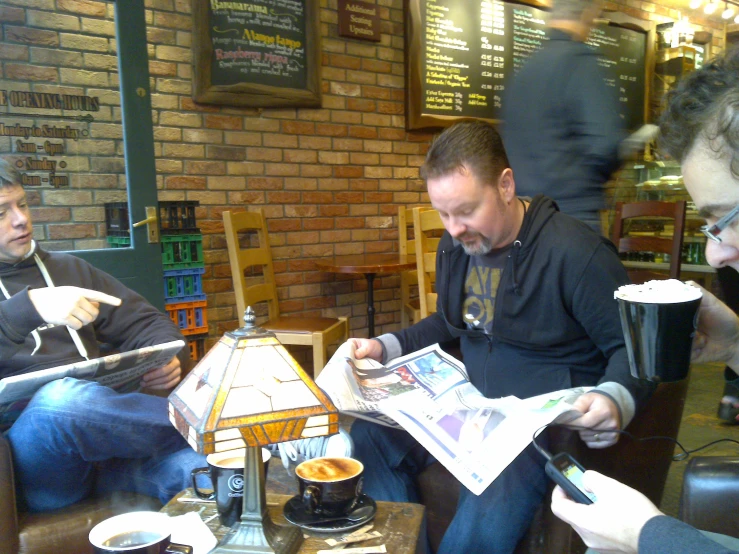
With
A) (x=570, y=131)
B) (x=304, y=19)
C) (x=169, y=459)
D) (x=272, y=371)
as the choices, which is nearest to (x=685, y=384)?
(x=570, y=131)

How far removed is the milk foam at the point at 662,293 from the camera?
36.3 inches

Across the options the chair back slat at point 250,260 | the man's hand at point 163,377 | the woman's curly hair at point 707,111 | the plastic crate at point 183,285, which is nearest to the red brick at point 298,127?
the chair back slat at point 250,260

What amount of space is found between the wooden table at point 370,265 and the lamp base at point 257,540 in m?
2.08

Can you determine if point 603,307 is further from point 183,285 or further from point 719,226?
point 183,285

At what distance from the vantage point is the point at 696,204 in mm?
867

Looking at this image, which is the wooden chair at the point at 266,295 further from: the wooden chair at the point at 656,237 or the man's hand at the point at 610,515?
the man's hand at the point at 610,515

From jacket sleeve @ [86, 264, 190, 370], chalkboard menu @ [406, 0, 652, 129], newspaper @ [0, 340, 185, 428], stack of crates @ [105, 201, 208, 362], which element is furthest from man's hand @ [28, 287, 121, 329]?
chalkboard menu @ [406, 0, 652, 129]

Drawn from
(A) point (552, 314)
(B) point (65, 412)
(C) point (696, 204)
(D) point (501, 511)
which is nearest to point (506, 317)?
Answer: (A) point (552, 314)

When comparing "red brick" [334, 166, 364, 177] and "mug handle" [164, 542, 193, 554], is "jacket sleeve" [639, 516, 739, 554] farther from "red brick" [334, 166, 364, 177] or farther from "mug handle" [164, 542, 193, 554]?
"red brick" [334, 166, 364, 177]

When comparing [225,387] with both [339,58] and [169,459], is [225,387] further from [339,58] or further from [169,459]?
[339,58]

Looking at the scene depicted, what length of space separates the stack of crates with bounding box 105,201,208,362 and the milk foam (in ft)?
7.36

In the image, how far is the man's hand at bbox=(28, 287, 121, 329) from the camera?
61.6 inches

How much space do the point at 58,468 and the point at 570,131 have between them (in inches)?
67.9

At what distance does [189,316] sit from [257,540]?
2142 mm
